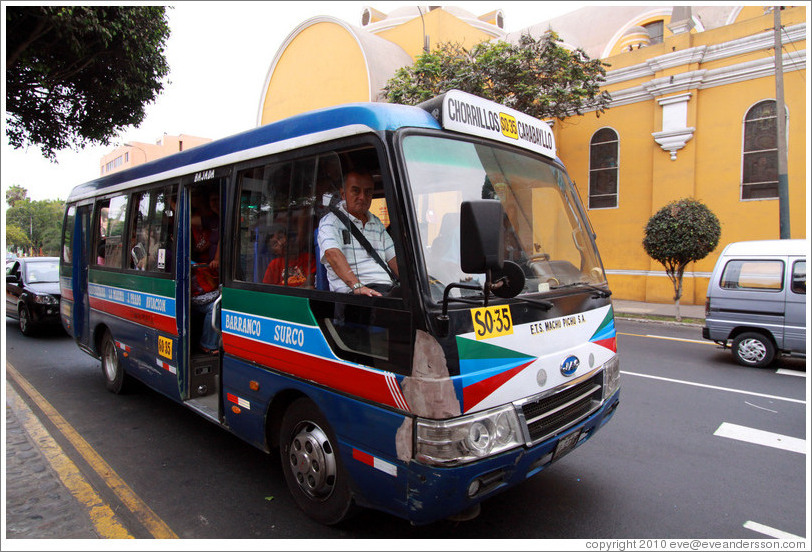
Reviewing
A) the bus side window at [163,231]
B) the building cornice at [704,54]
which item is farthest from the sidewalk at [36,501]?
the building cornice at [704,54]

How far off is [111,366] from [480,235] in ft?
18.5

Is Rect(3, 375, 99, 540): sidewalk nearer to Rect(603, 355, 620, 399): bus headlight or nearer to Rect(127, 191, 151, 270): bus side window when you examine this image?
Rect(127, 191, 151, 270): bus side window

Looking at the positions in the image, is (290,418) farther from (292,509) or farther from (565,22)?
(565,22)

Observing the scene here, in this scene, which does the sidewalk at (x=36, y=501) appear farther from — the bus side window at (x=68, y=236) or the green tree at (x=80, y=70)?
the green tree at (x=80, y=70)

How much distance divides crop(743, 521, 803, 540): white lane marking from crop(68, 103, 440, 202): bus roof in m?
3.34

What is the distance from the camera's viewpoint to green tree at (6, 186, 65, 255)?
5878 cm

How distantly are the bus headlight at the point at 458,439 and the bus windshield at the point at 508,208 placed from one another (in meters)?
0.65

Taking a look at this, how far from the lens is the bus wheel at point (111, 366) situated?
19.2 feet

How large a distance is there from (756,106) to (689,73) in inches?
83.2

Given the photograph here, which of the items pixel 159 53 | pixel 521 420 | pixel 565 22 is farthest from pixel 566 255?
pixel 565 22

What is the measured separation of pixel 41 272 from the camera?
10.6 m

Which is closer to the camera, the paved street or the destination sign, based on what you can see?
the destination sign

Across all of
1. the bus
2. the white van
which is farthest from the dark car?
the white van

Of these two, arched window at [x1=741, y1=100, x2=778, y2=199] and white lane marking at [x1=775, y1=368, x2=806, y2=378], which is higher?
arched window at [x1=741, y1=100, x2=778, y2=199]
